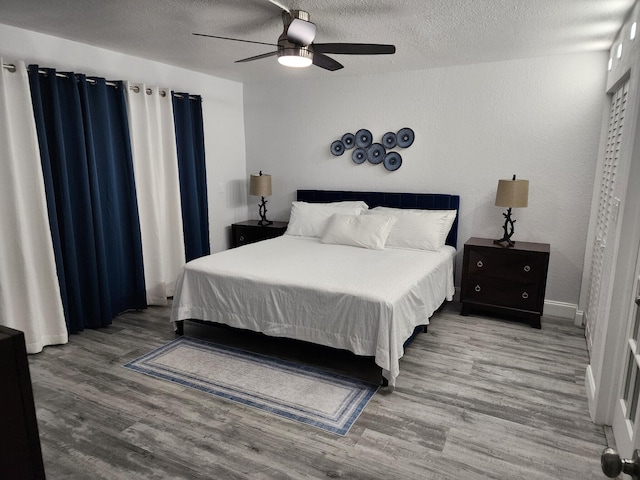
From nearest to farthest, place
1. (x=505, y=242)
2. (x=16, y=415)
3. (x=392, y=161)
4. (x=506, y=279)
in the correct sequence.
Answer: (x=16, y=415), (x=506, y=279), (x=505, y=242), (x=392, y=161)

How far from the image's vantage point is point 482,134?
4.29m

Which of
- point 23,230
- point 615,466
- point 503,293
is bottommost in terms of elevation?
point 503,293

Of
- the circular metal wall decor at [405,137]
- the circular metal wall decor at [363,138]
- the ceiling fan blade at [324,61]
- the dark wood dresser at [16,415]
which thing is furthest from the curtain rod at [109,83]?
the dark wood dresser at [16,415]

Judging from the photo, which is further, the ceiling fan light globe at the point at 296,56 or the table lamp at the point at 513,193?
the table lamp at the point at 513,193

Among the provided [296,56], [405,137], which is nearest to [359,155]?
[405,137]

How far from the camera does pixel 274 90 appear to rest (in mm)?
5316

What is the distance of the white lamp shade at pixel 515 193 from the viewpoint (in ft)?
12.6

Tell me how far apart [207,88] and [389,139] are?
2233 mm

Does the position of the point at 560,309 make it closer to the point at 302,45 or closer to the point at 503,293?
the point at 503,293

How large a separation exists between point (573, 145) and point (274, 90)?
3.39m

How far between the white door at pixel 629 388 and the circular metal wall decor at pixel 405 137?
9.16ft

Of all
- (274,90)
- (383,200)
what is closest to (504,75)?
(383,200)

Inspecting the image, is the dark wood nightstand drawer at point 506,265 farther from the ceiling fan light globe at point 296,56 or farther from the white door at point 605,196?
the ceiling fan light globe at point 296,56

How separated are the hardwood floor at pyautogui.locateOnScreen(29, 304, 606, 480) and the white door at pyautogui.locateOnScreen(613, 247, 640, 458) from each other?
166 mm
